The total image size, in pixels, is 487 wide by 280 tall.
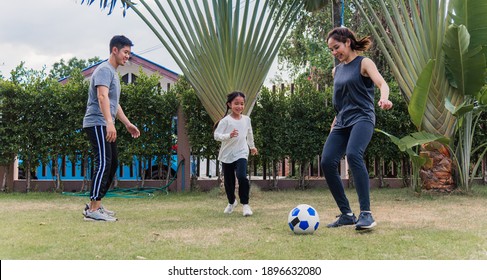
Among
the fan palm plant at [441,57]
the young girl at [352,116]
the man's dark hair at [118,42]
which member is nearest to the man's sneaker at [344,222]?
the young girl at [352,116]

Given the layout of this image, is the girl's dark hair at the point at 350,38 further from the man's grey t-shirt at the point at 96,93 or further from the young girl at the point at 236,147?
the man's grey t-shirt at the point at 96,93

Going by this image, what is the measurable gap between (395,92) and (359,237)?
6589mm

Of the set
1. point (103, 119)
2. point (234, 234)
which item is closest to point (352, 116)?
point (234, 234)

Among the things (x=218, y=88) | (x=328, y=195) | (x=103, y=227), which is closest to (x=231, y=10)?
(x=218, y=88)

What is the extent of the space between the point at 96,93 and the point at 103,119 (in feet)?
0.98

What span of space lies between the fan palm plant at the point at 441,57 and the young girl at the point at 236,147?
287 centimetres

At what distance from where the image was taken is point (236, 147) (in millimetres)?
5891

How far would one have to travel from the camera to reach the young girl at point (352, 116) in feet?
14.4

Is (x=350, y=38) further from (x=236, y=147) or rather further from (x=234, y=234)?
(x=234, y=234)

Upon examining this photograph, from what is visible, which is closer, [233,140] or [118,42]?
[118,42]

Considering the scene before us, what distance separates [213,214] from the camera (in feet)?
19.4

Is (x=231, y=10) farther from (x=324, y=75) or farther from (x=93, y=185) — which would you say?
(x=324, y=75)

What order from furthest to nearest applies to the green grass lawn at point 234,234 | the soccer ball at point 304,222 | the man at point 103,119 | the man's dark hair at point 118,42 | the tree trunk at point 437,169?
the tree trunk at point 437,169, the man's dark hair at point 118,42, the man at point 103,119, the soccer ball at point 304,222, the green grass lawn at point 234,234

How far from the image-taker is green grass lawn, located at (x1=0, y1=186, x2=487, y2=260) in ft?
11.3
